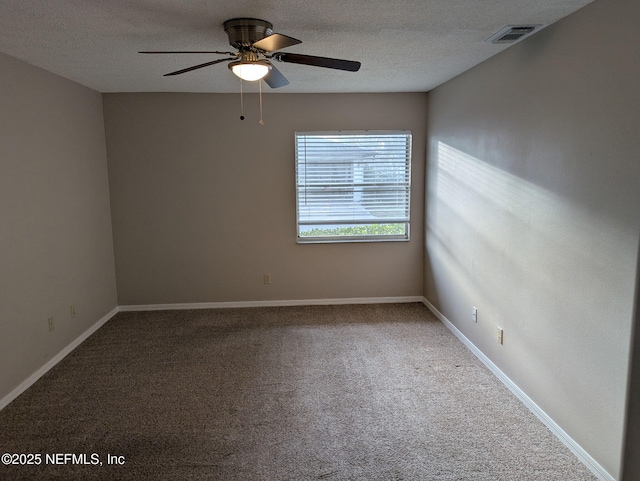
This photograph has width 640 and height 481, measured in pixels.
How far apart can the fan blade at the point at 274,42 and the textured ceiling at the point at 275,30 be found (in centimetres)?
16

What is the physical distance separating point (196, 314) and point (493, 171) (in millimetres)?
3359

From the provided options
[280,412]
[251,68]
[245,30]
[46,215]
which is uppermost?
[245,30]

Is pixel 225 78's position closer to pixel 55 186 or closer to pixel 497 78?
pixel 55 186

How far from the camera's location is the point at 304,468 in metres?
2.23

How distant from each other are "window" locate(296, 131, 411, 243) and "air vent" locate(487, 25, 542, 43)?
2027 mm

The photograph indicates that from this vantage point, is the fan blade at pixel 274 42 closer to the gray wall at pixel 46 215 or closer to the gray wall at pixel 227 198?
the gray wall at pixel 46 215

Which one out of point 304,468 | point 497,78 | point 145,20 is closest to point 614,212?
point 497,78

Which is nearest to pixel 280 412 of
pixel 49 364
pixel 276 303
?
pixel 49 364

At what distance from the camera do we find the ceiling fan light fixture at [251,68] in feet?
8.08

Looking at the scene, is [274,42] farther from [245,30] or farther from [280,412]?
[280,412]

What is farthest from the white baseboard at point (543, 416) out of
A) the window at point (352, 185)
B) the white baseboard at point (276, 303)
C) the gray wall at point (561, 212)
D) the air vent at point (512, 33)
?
the air vent at point (512, 33)

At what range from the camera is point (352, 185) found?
4852 mm

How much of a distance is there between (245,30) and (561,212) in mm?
2104

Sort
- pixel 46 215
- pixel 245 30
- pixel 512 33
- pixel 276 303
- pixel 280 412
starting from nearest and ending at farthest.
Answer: pixel 245 30, pixel 512 33, pixel 280 412, pixel 46 215, pixel 276 303
